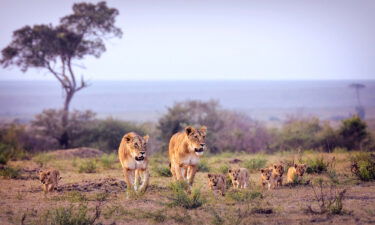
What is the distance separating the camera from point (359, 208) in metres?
10.6

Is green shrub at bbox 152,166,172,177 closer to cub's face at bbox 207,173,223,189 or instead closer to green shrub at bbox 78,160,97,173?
green shrub at bbox 78,160,97,173

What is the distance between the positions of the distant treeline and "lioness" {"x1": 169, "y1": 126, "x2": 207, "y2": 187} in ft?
53.0

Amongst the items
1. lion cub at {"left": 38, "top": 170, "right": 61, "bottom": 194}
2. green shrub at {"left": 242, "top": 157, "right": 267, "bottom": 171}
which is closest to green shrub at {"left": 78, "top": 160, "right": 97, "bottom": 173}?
lion cub at {"left": 38, "top": 170, "right": 61, "bottom": 194}

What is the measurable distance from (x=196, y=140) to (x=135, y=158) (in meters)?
1.43

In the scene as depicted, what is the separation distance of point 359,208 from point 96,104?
131310 millimetres

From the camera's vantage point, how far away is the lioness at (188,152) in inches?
466

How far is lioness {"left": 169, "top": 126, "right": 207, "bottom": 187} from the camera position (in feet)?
38.8

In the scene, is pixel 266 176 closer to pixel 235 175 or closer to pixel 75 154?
pixel 235 175

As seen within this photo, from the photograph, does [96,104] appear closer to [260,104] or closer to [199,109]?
[260,104]

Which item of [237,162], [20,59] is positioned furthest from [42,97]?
[237,162]

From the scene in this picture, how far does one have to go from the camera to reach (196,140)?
11.9 metres

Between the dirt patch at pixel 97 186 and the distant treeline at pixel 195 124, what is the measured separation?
15.0m

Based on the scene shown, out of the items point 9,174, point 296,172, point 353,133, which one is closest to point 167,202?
point 296,172

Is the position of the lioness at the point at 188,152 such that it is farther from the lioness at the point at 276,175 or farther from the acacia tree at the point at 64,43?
Result: the acacia tree at the point at 64,43
